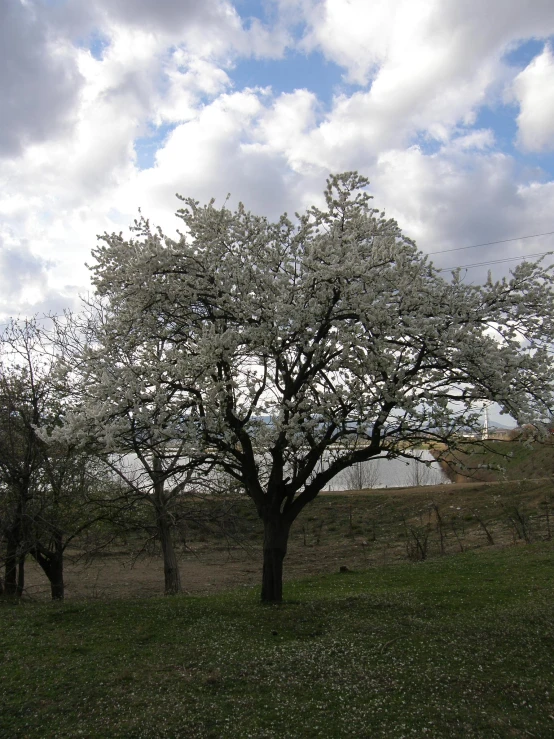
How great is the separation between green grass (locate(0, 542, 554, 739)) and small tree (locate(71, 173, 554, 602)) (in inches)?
86.1

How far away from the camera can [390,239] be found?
9.39 meters

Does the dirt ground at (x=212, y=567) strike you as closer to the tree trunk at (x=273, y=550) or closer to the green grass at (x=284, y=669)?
the tree trunk at (x=273, y=550)

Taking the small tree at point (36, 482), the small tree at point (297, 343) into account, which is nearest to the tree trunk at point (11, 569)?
the small tree at point (36, 482)

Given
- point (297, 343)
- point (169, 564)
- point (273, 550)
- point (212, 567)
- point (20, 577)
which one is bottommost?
point (212, 567)

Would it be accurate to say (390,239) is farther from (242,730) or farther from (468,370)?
(242,730)

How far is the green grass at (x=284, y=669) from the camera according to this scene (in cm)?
490

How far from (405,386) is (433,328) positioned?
1.02 metres

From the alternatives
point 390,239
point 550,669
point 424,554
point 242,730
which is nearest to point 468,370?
point 390,239

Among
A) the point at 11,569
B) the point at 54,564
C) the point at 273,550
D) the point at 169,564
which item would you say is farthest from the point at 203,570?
the point at 273,550

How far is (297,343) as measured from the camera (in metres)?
8.59

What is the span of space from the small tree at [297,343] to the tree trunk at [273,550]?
2cm

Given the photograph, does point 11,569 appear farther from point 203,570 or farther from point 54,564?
point 203,570

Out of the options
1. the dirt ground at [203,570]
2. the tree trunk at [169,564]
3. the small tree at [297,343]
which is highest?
the small tree at [297,343]

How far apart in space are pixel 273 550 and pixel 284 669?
3.50 m
